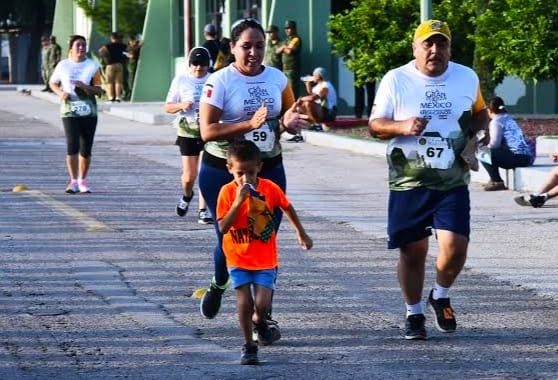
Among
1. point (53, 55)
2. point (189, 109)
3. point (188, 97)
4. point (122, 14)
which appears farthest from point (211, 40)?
point (53, 55)

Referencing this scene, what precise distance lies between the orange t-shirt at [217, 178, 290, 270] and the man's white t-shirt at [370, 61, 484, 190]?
2.87 ft

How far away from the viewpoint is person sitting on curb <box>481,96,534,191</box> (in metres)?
18.3

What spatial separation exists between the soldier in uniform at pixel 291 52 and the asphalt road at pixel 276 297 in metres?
13.1

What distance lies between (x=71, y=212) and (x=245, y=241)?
8003 millimetres

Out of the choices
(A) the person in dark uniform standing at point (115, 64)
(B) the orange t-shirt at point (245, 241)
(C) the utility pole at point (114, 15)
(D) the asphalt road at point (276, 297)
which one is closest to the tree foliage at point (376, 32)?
(D) the asphalt road at point (276, 297)

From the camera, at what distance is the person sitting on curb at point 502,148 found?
60.2ft

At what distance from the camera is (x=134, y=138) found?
30.1 metres

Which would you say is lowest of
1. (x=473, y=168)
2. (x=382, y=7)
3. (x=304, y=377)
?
(x=304, y=377)

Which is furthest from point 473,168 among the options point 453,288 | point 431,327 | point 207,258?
point 207,258

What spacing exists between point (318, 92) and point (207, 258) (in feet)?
53.8

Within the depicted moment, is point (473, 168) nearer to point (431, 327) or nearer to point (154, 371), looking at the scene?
point (431, 327)

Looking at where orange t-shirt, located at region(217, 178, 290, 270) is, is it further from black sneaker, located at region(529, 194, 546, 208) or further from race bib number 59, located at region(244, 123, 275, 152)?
black sneaker, located at region(529, 194, 546, 208)

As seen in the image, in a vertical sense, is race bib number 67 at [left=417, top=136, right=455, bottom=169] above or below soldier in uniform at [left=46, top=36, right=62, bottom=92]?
below

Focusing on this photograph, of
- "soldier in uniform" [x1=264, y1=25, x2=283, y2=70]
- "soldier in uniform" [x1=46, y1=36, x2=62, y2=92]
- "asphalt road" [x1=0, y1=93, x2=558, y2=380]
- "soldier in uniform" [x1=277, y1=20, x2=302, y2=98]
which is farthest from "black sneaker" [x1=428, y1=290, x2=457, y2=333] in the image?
"soldier in uniform" [x1=46, y1=36, x2=62, y2=92]
